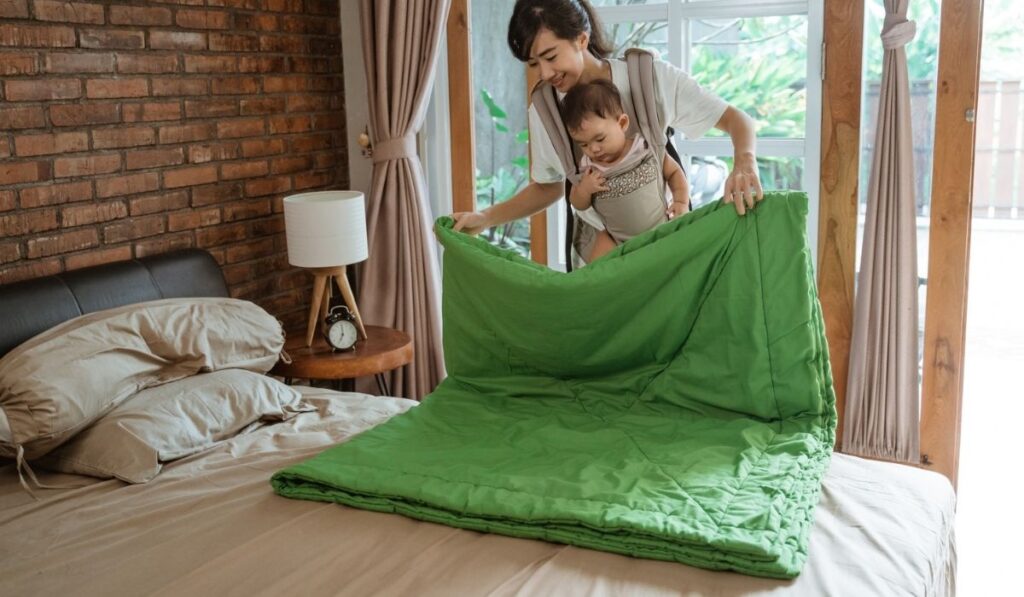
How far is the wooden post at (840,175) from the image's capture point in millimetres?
3146

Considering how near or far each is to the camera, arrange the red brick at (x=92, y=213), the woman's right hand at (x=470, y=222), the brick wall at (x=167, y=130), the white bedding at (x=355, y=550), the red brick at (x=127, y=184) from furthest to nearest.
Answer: the red brick at (x=127, y=184) < the red brick at (x=92, y=213) < the brick wall at (x=167, y=130) < the woman's right hand at (x=470, y=222) < the white bedding at (x=355, y=550)

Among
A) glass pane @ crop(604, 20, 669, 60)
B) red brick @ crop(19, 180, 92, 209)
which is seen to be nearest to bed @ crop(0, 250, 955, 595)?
red brick @ crop(19, 180, 92, 209)

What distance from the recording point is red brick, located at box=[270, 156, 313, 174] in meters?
3.79

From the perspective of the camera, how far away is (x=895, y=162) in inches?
121

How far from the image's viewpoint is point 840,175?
3219 millimetres

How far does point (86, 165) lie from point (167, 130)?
352mm

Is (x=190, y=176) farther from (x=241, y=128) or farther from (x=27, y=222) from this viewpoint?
(x=27, y=222)

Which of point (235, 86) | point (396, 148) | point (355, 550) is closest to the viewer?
point (355, 550)

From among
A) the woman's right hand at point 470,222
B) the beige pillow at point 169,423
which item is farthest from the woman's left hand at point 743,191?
the beige pillow at point 169,423

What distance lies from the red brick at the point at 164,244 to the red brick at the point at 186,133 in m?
0.32

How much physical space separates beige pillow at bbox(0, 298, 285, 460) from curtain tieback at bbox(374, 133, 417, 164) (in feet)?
3.36

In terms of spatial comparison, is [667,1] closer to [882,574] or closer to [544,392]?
[544,392]

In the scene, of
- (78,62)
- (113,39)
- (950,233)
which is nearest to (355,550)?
(78,62)

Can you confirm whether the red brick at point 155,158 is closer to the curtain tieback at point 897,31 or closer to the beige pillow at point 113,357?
the beige pillow at point 113,357
